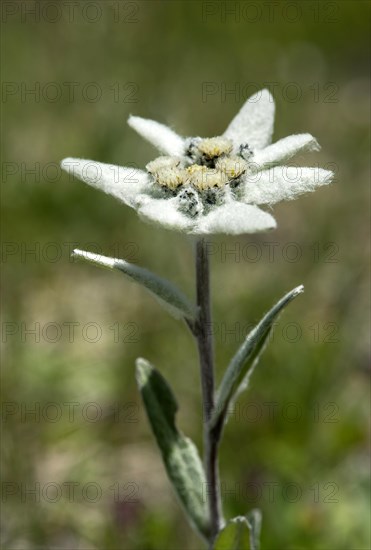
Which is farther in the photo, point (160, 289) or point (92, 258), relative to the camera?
point (160, 289)

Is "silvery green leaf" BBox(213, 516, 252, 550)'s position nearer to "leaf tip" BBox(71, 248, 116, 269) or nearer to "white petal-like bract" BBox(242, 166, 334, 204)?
"leaf tip" BBox(71, 248, 116, 269)

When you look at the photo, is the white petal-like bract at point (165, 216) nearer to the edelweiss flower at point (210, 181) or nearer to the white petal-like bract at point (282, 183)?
the edelweiss flower at point (210, 181)

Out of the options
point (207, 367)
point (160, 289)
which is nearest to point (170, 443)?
point (207, 367)

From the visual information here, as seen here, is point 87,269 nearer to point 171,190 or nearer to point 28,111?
point 28,111

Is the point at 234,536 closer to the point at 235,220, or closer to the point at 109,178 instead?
the point at 235,220

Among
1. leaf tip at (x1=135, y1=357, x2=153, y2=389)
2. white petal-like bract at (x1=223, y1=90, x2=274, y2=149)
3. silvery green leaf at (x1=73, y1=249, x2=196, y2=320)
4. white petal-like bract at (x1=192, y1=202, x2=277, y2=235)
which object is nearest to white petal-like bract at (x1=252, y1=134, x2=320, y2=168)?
white petal-like bract at (x1=223, y1=90, x2=274, y2=149)

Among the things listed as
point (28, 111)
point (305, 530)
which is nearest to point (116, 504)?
point (305, 530)

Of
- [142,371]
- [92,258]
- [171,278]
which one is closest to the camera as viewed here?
[92,258]

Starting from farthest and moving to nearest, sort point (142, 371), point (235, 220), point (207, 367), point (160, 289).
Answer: point (142, 371)
point (207, 367)
point (160, 289)
point (235, 220)
